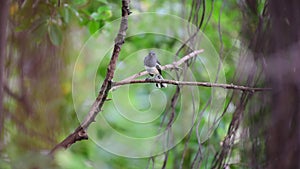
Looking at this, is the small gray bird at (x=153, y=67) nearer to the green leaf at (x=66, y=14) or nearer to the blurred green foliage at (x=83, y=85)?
the blurred green foliage at (x=83, y=85)

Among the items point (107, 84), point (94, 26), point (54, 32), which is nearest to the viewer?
point (107, 84)

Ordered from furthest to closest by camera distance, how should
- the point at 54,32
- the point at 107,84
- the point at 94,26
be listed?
1. the point at 94,26
2. the point at 54,32
3. the point at 107,84

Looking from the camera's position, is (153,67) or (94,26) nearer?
(153,67)

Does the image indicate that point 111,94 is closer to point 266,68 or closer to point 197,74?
point 266,68

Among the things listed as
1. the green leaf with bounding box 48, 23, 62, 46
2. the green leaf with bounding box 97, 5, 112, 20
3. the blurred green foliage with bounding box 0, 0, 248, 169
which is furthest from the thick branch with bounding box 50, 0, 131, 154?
the green leaf with bounding box 97, 5, 112, 20

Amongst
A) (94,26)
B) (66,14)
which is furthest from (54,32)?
(94,26)

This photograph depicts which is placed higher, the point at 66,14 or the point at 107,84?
the point at 66,14

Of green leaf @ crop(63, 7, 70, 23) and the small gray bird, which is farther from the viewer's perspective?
green leaf @ crop(63, 7, 70, 23)

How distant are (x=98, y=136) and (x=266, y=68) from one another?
523 millimetres

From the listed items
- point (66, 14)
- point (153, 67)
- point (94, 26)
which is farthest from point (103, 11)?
point (153, 67)

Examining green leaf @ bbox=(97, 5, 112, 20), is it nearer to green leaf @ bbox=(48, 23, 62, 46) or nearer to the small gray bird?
green leaf @ bbox=(48, 23, 62, 46)

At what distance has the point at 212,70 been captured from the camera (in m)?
0.79

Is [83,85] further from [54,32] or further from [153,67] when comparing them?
[153,67]

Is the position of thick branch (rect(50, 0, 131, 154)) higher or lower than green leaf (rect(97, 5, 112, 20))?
lower
